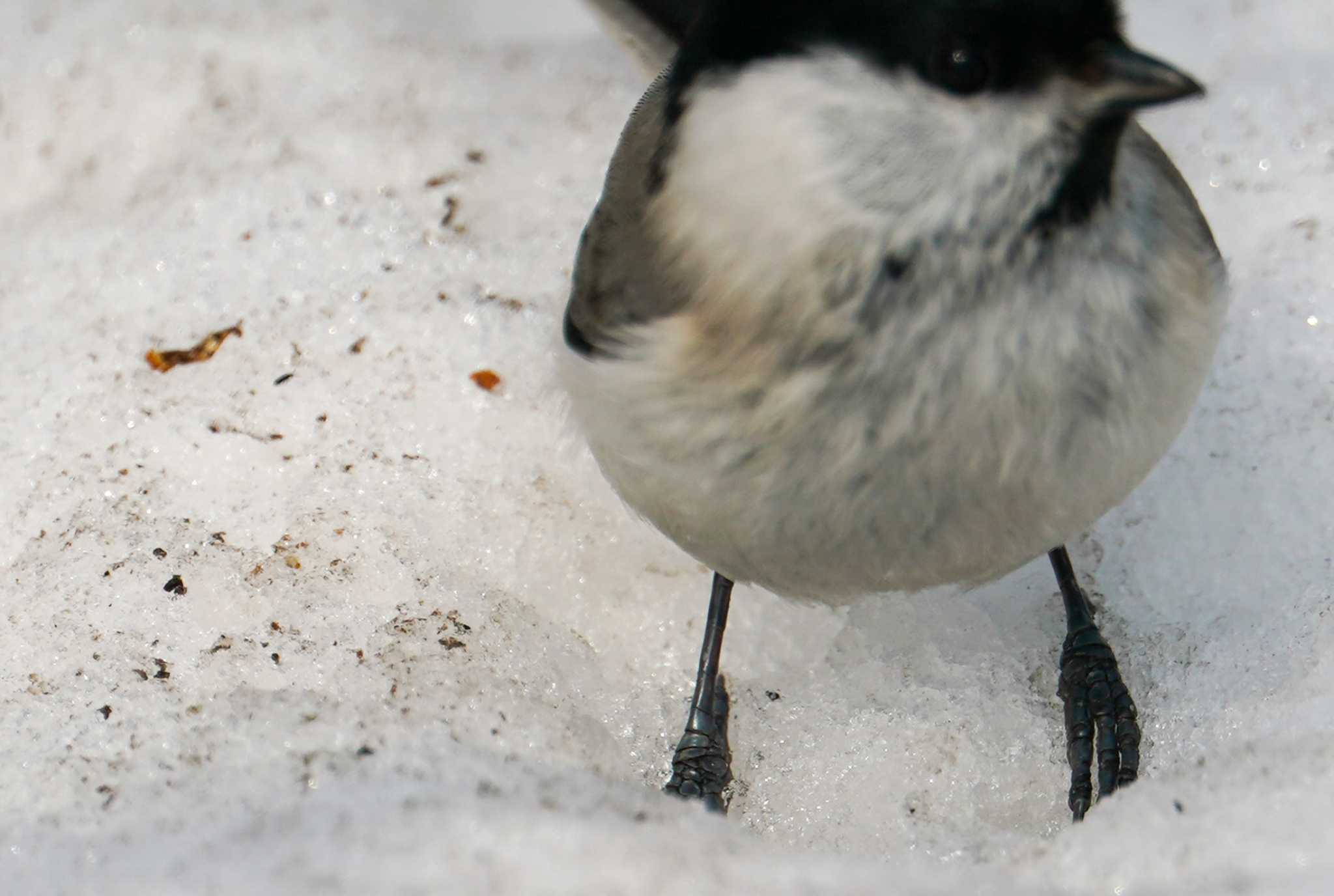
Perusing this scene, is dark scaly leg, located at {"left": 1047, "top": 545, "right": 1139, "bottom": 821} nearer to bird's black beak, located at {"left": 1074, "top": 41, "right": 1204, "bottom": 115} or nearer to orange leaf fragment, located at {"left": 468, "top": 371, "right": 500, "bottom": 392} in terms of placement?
bird's black beak, located at {"left": 1074, "top": 41, "right": 1204, "bottom": 115}

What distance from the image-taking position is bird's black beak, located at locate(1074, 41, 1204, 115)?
1470mm

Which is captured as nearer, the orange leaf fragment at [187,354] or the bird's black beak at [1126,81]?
the bird's black beak at [1126,81]

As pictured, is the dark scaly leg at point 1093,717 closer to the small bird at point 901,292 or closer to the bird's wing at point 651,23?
the small bird at point 901,292

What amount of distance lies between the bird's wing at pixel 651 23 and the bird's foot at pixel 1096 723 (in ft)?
3.86

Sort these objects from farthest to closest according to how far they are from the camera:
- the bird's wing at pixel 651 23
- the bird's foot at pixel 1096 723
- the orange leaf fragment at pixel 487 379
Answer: the orange leaf fragment at pixel 487 379 < the bird's wing at pixel 651 23 < the bird's foot at pixel 1096 723

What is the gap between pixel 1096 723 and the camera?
79.4 inches

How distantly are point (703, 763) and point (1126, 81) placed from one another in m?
1.10

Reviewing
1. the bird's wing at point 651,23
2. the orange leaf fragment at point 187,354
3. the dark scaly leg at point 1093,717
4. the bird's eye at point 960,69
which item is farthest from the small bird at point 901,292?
the orange leaf fragment at point 187,354

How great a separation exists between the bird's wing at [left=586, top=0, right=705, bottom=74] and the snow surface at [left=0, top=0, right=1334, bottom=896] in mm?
471

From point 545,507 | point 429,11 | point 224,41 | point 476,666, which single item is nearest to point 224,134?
point 224,41

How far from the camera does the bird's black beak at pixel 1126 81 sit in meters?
1.47

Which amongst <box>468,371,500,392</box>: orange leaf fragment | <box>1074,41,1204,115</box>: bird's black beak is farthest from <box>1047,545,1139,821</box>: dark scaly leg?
<box>468,371,500,392</box>: orange leaf fragment

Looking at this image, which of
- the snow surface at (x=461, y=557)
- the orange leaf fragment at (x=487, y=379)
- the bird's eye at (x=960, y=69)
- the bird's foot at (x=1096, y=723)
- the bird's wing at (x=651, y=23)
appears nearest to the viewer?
the bird's eye at (x=960, y=69)

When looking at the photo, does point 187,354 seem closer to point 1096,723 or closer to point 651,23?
point 651,23
